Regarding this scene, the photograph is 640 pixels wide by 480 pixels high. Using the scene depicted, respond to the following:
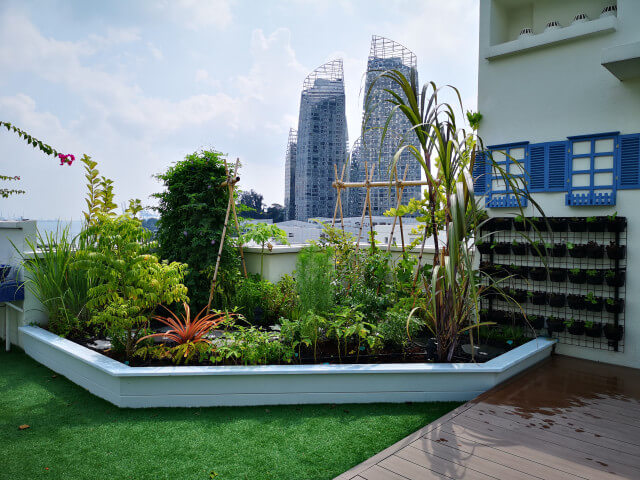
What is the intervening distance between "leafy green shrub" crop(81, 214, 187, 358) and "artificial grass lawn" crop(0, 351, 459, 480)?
2.06ft

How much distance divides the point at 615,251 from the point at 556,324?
894 millimetres

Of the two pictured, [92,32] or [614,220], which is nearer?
[614,220]

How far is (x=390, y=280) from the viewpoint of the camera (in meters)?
5.14

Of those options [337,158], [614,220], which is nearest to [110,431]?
[614,220]

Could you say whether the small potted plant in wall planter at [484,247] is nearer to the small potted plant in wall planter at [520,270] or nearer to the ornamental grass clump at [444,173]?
the small potted plant in wall planter at [520,270]

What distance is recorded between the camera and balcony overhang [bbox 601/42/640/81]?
325 cm

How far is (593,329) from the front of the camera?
12.8ft

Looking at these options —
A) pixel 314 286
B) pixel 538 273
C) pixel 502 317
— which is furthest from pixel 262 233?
pixel 538 273

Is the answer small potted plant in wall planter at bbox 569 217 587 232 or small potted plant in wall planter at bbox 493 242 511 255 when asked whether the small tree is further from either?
small potted plant in wall planter at bbox 569 217 587 232

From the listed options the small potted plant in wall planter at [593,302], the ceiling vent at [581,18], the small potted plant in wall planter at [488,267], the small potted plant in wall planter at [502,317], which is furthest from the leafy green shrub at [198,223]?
the ceiling vent at [581,18]

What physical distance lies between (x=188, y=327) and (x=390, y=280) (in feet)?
8.89

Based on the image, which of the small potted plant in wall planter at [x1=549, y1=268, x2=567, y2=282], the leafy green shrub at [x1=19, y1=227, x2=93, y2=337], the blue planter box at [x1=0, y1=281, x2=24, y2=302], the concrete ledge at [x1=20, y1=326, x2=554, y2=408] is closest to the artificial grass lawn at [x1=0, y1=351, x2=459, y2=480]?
the concrete ledge at [x1=20, y1=326, x2=554, y2=408]

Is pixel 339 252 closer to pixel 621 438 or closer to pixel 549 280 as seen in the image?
pixel 549 280

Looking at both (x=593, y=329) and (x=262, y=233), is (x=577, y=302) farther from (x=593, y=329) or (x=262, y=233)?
(x=262, y=233)
